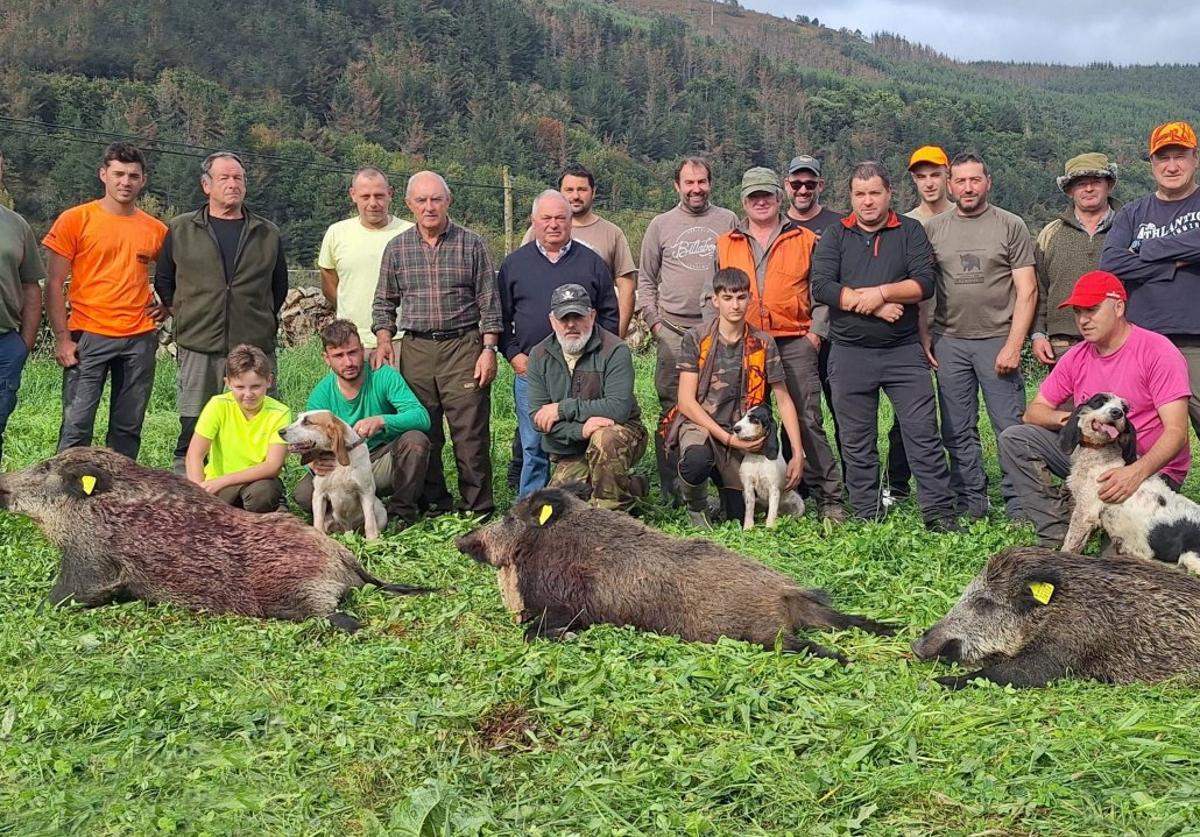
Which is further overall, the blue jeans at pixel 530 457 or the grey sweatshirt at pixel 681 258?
the grey sweatshirt at pixel 681 258

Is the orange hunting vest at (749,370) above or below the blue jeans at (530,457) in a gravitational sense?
above

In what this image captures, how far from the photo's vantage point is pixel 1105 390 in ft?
20.7

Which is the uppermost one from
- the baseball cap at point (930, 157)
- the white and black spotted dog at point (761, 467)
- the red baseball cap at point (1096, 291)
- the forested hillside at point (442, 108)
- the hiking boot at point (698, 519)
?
the forested hillside at point (442, 108)

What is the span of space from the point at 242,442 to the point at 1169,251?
5995mm

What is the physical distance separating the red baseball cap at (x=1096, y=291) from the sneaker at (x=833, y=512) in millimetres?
2195

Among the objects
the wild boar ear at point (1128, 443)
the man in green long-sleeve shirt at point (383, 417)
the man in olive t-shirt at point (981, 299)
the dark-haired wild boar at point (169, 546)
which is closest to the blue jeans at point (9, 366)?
the dark-haired wild boar at point (169, 546)

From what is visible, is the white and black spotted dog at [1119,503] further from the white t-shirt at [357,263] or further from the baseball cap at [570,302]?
the white t-shirt at [357,263]

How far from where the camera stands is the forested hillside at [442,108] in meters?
45.7

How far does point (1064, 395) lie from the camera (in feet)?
21.9

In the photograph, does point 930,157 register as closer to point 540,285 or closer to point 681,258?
point 681,258

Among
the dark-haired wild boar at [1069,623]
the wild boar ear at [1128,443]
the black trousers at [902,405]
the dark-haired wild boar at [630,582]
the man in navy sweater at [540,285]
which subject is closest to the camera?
the dark-haired wild boar at [1069,623]

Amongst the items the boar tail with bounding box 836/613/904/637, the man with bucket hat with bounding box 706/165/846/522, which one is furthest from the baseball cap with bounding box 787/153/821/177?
the boar tail with bounding box 836/613/904/637

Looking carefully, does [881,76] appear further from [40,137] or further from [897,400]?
[897,400]

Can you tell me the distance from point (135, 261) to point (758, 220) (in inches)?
180
